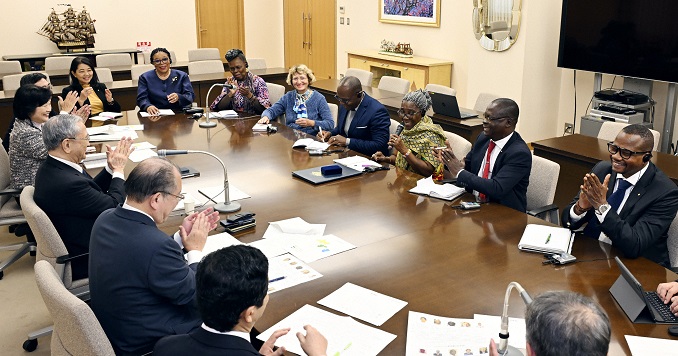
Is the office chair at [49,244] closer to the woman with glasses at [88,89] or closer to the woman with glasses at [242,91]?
the woman with glasses at [88,89]

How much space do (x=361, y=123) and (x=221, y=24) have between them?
7.66 metres

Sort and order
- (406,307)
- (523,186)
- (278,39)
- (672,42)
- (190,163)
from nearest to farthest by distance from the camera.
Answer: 1. (406,307)
2. (523,186)
3. (190,163)
4. (672,42)
5. (278,39)

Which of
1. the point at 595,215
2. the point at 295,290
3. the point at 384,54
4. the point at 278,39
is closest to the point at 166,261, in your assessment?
the point at 295,290

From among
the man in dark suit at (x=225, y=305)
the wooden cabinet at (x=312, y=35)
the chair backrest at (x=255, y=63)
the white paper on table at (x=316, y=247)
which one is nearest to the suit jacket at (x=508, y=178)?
the white paper on table at (x=316, y=247)

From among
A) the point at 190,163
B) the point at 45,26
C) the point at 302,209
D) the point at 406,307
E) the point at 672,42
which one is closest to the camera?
the point at 406,307

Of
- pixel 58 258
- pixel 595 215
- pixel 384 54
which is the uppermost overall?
pixel 384 54

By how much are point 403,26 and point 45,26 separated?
5.70 m

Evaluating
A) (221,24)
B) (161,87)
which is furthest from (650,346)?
Answer: (221,24)

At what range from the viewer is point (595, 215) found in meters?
3.04

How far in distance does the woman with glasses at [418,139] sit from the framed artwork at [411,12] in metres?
4.54

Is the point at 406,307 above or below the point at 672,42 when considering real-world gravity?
below

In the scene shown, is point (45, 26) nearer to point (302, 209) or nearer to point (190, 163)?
point (190, 163)

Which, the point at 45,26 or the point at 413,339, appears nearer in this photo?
the point at 413,339

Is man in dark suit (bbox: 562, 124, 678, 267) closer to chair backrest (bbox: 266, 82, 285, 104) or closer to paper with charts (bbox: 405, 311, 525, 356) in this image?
paper with charts (bbox: 405, 311, 525, 356)
